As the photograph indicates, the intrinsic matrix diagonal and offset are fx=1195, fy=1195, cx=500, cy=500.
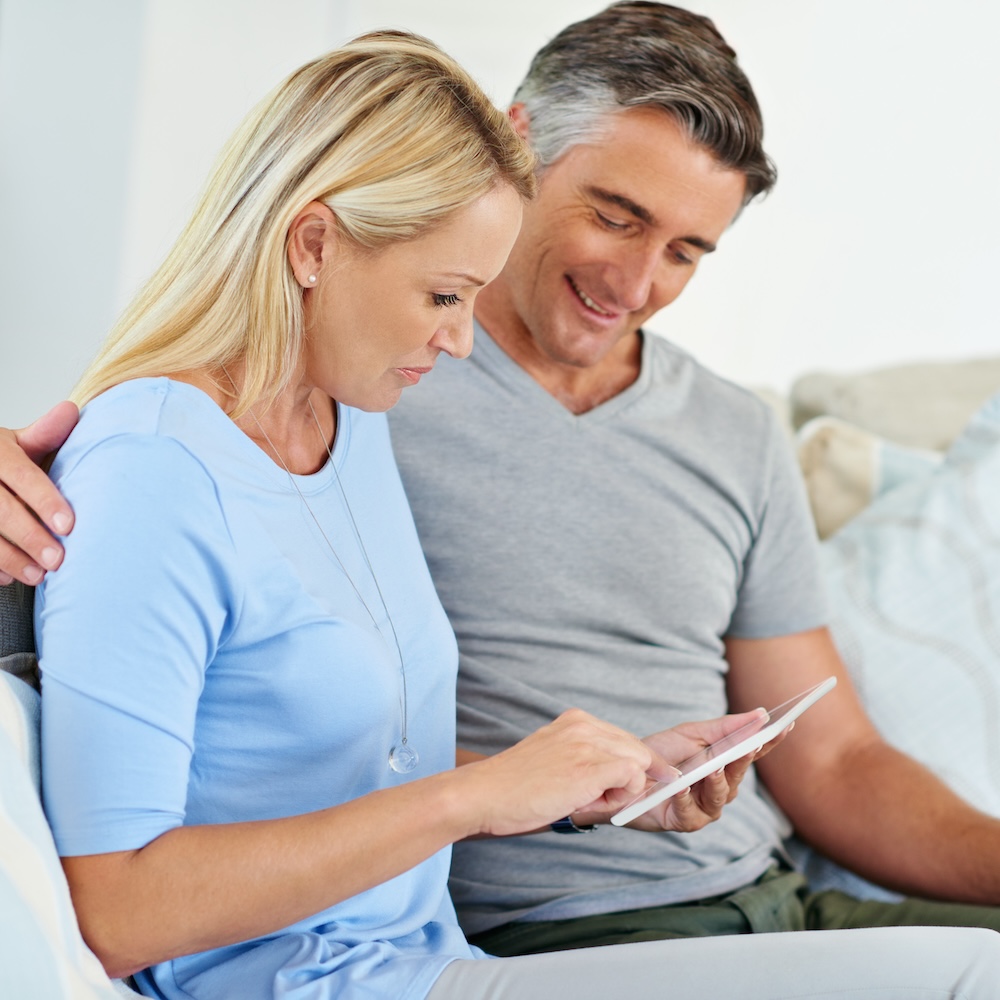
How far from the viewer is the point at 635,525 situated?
1.48 metres

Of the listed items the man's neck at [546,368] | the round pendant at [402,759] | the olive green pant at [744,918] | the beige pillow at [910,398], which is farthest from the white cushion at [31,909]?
the beige pillow at [910,398]

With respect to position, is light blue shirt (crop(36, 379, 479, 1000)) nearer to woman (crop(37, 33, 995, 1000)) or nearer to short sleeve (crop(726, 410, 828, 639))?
woman (crop(37, 33, 995, 1000))

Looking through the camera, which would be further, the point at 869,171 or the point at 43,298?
the point at 869,171

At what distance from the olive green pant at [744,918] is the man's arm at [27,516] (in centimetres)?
69

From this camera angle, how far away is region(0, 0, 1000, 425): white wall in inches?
83.0

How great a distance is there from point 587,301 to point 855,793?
706mm

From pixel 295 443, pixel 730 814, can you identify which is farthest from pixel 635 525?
pixel 295 443

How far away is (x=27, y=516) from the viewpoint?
2.73 ft

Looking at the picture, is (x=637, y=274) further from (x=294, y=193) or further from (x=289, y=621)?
(x=289, y=621)

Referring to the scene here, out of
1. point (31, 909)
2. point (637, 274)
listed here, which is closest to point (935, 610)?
point (637, 274)

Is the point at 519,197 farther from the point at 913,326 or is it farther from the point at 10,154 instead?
the point at 913,326

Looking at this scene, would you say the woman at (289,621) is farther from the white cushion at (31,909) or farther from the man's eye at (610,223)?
the man's eye at (610,223)

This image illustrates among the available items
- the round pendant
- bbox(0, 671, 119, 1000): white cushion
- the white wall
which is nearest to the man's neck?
the round pendant

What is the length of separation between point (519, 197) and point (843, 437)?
1.00 meters
